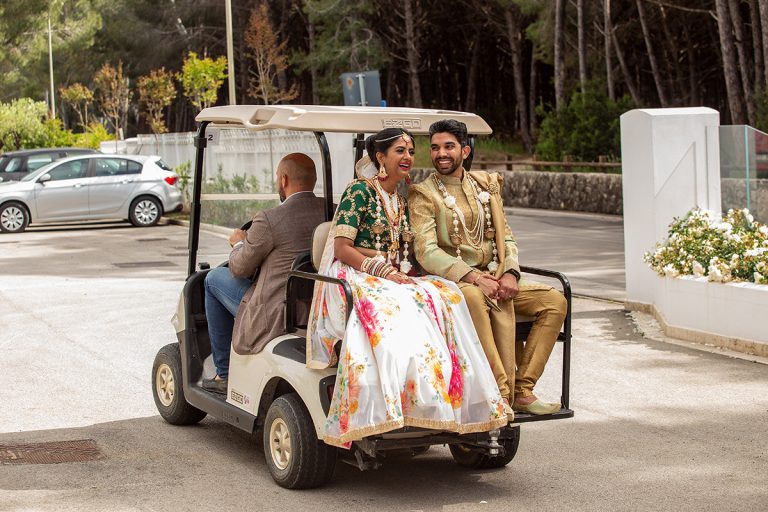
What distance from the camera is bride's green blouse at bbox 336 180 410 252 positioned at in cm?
672

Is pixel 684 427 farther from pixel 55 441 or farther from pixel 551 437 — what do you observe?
pixel 55 441

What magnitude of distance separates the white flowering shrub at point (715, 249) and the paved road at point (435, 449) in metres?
0.72

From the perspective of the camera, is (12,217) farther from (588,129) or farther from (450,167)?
(450,167)

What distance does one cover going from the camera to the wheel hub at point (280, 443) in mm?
6730

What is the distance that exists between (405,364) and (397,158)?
3.86 ft

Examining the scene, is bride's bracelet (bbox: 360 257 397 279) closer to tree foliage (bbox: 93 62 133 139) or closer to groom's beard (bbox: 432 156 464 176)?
groom's beard (bbox: 432 156 464 176)

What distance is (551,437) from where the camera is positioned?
8031 millimetres

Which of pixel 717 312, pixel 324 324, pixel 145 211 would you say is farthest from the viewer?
pixel 145 211

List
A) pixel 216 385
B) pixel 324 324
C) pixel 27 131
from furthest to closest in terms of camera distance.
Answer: pixel 27 131 → pixel 216 385 → pixel 324 324

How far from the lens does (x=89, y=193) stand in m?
27.7

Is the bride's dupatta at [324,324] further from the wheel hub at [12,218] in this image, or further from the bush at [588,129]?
the bush at [588,129]

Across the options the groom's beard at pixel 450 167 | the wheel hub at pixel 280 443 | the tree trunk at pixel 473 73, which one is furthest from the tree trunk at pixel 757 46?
the wheel hub at pixel 280 443

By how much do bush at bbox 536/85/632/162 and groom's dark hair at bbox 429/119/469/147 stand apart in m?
26.8

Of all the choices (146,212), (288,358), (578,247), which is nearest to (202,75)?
(146,212)
